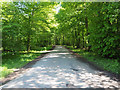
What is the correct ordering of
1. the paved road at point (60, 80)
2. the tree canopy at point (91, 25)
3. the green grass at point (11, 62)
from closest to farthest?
1. the paved road at point (60, 80)
2. the green grass at point (11, 62)
3. the tree canopy at point (91, 25)

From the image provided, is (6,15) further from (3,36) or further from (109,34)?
(109,34)

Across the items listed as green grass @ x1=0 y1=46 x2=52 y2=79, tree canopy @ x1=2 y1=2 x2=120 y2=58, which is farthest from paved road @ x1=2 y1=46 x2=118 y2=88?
tree canopy @ x1=2 y1=2 x2=120 y2=58

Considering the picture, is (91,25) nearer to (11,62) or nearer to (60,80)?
(60,80)

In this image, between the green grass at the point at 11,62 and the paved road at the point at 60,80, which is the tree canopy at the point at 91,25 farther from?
the paved road at the point at 60,80

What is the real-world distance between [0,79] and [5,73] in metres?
0.70

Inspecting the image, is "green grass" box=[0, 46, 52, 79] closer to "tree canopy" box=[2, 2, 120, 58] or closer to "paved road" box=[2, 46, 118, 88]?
"paved road" box=[2, 46, 118, 88]

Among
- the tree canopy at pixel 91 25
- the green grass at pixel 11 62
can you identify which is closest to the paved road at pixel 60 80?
the green grass at pixel 11 62

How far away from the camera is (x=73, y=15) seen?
54.6 feet

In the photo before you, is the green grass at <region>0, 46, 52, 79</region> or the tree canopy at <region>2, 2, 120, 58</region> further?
the tree canopy at <region>2, 2, 120, 58</region>

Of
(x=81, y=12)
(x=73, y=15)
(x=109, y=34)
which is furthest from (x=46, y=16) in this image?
(x=109, y=34)

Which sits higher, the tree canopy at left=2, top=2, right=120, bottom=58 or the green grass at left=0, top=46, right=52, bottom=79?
the tree canopy at left=2, top=2, right=120, bottom=58

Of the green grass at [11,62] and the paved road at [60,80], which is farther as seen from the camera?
the green grass at [11,62]

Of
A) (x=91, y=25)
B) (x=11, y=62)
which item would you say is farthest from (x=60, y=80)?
(x=91, y=25)

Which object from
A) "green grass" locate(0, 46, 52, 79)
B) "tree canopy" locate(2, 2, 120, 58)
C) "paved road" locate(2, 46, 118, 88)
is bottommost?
"paved road" locate(2, 46, 118, 88)
